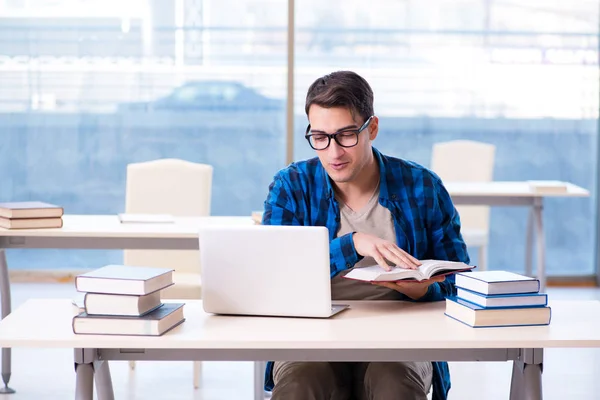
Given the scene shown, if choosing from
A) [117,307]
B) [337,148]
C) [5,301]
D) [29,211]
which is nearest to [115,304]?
[117,307]

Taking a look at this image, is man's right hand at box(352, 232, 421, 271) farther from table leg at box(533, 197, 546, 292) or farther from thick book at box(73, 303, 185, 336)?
table leg at box(533, 197, 546, 292)

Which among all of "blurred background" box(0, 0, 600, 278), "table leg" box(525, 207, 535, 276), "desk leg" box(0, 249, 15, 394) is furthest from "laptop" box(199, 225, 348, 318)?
"blurred background" box(0, 0, 600, 278)

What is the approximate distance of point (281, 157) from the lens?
5.78 meters

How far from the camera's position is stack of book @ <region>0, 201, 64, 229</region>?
134 inches

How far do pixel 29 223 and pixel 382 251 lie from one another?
1.76 m

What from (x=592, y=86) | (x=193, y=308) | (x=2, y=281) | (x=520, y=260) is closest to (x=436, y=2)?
(x=592, y=86)

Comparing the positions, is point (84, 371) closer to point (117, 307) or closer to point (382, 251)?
point (117, 307)

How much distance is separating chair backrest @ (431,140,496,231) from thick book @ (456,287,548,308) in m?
3.06

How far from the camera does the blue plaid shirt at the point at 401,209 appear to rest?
2410mm

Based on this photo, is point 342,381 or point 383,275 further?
point 342,381

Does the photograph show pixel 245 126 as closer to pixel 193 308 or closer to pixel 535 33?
pixel 535 33

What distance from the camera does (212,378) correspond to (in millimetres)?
3844

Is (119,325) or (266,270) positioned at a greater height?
(266,270)

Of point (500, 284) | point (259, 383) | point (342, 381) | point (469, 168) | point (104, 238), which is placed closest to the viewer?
point (500, 284)
